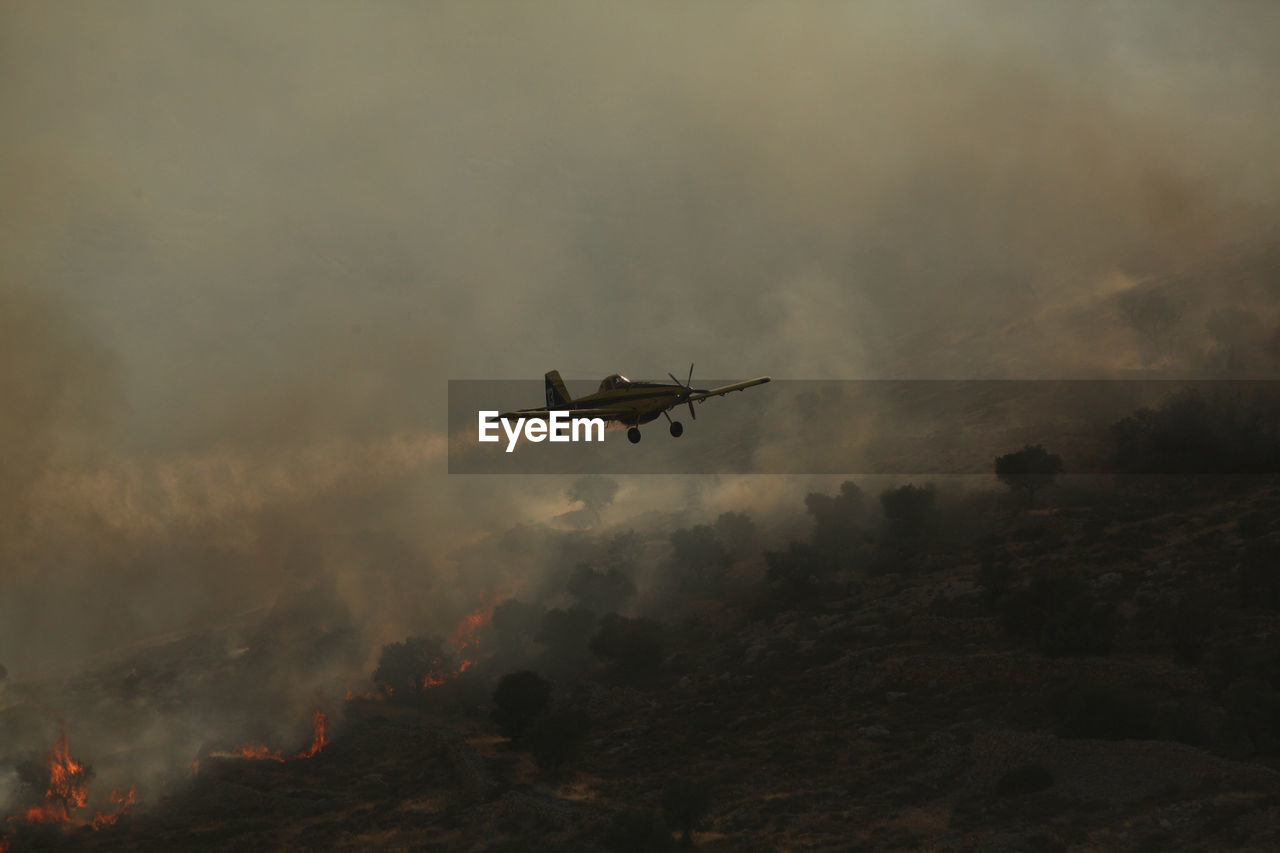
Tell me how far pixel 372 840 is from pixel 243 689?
55.3 m

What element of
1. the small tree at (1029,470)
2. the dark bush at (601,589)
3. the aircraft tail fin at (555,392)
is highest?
the aircraft tail fin at (555,392)

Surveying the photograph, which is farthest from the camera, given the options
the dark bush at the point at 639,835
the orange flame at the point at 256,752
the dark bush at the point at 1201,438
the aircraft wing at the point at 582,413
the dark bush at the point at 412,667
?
the dark bush at the point at 412,667

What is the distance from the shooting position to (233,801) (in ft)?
218

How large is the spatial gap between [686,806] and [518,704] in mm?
28503

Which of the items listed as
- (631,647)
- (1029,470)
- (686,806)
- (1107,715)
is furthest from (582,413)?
(1029,470)

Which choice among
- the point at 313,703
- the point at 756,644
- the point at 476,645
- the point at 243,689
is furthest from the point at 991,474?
the point at 243,689

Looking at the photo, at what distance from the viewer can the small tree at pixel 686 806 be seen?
50531 mm

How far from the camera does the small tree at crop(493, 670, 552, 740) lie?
7494 centimetres

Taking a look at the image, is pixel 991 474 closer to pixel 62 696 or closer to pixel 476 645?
→ pixel 476 645

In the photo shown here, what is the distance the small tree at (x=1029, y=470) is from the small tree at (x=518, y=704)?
6511cm

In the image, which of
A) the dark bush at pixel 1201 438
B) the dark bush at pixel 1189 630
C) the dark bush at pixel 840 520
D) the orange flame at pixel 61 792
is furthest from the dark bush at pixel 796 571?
the orange flame at pixel 61 792

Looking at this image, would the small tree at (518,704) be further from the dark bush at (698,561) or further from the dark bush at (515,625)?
the dark bush at (698,561)

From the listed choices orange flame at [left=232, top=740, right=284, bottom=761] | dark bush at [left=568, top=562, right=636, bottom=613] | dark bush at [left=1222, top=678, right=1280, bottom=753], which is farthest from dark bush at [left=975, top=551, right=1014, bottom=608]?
orange flame at [left=232, top=740, right=284, bottom=761]

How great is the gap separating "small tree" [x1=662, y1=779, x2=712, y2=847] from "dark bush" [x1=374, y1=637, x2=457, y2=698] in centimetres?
5441
